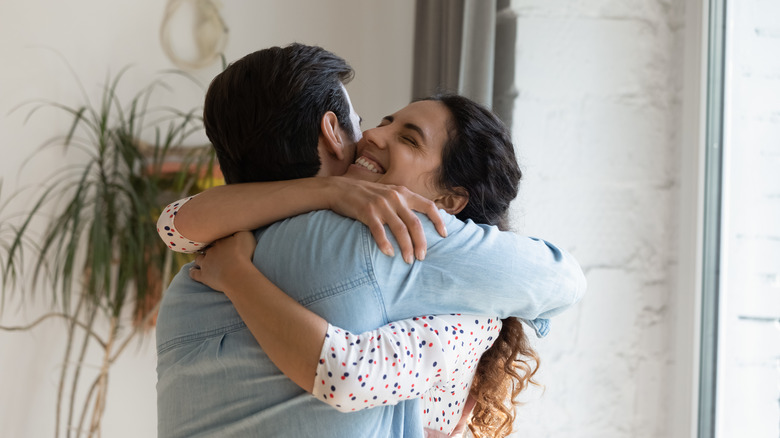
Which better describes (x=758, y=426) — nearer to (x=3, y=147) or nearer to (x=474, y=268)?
(x=474, y=268)

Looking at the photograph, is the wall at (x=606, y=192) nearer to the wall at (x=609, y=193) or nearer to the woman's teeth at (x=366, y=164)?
the wall at (x=609, y=193)

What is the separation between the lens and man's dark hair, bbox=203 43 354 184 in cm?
114

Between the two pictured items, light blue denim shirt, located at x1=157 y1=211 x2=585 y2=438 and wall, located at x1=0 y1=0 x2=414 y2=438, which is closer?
light blue denim shirt, located at x1=157 y1=211 x2=585 y2=438

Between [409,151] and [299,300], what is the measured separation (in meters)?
0.33

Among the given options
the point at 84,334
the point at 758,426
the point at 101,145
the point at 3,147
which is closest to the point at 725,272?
the point at 758,426

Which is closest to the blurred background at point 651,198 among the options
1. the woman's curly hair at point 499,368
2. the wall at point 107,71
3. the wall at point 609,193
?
the wall at point 609,193

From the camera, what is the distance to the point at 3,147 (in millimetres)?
2871

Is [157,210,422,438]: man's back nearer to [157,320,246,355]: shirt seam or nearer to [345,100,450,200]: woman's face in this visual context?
[157,320,246,355]: shirt seam

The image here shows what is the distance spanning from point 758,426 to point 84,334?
2288 millimetres

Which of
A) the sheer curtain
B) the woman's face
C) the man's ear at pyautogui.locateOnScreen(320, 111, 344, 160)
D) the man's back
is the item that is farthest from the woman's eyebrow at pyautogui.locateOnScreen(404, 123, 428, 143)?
the sheer curtain

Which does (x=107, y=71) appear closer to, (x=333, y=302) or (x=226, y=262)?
(x=226, y=262)

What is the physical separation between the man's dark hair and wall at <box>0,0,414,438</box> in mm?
1638

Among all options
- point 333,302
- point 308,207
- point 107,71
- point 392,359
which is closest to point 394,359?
point 392,359

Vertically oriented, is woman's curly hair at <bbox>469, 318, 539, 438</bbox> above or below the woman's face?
below
